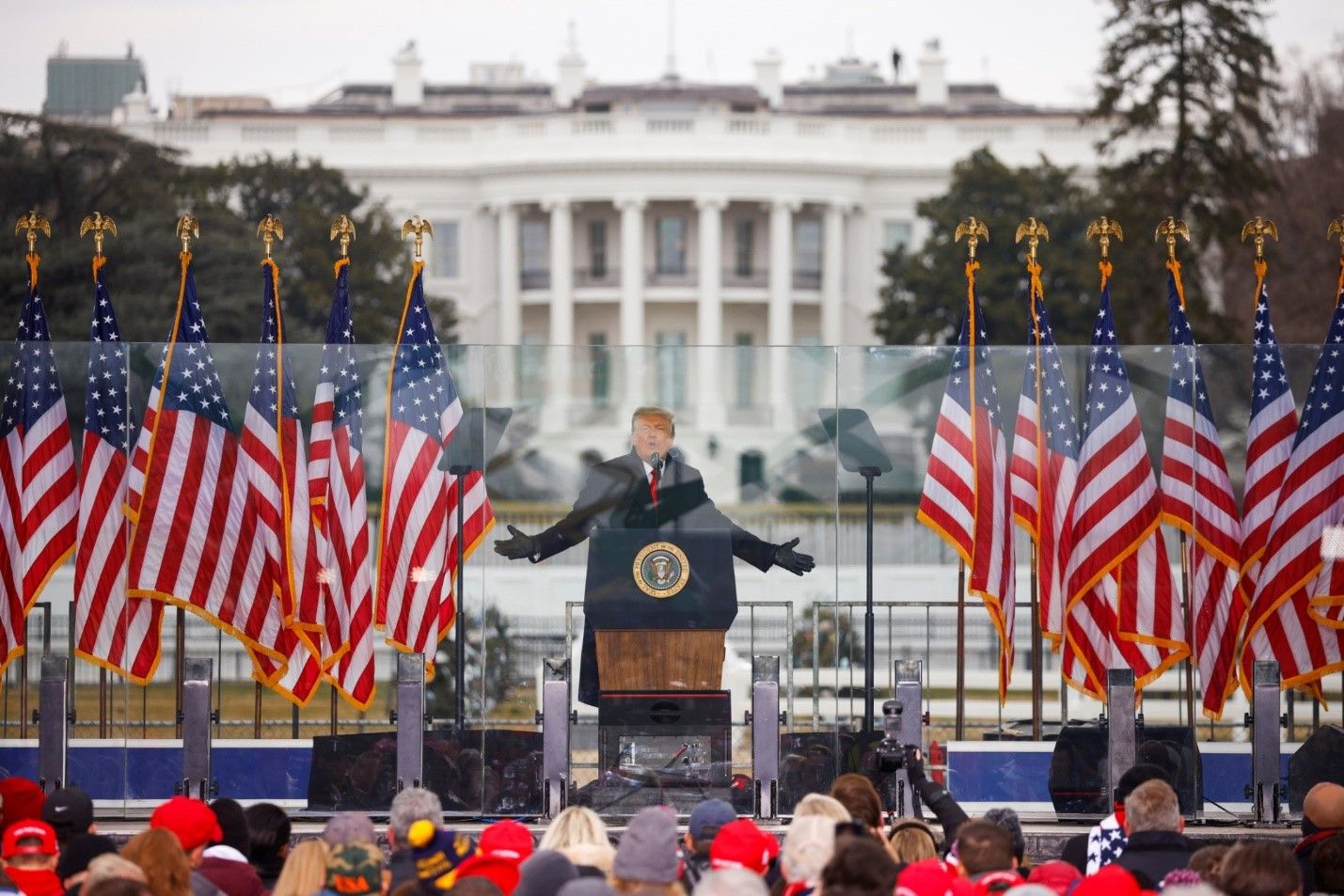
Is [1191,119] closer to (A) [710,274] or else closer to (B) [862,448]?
(B) [862,448]

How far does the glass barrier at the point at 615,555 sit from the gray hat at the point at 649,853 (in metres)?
5.29

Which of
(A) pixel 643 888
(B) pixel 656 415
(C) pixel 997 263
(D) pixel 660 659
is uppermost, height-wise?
(C) pixel 997 263

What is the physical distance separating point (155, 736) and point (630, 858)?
7.09 metres

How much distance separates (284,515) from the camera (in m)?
15.2

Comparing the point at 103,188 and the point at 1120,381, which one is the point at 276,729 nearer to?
the point at 1120,381

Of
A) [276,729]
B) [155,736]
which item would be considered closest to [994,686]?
[276,729]

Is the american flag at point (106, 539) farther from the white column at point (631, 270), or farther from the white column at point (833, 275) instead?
the white column at point (833, 275)

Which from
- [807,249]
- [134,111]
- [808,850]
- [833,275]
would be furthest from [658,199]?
[808,850]

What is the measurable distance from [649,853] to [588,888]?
28.0 inches

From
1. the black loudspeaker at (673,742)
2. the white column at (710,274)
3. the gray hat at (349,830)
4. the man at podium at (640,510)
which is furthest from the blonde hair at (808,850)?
the white column at (710,274)

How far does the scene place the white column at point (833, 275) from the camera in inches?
3418

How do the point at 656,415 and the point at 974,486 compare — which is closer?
the point at 656,415

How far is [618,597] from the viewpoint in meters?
15.0

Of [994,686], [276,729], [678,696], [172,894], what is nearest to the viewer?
[172,894]
